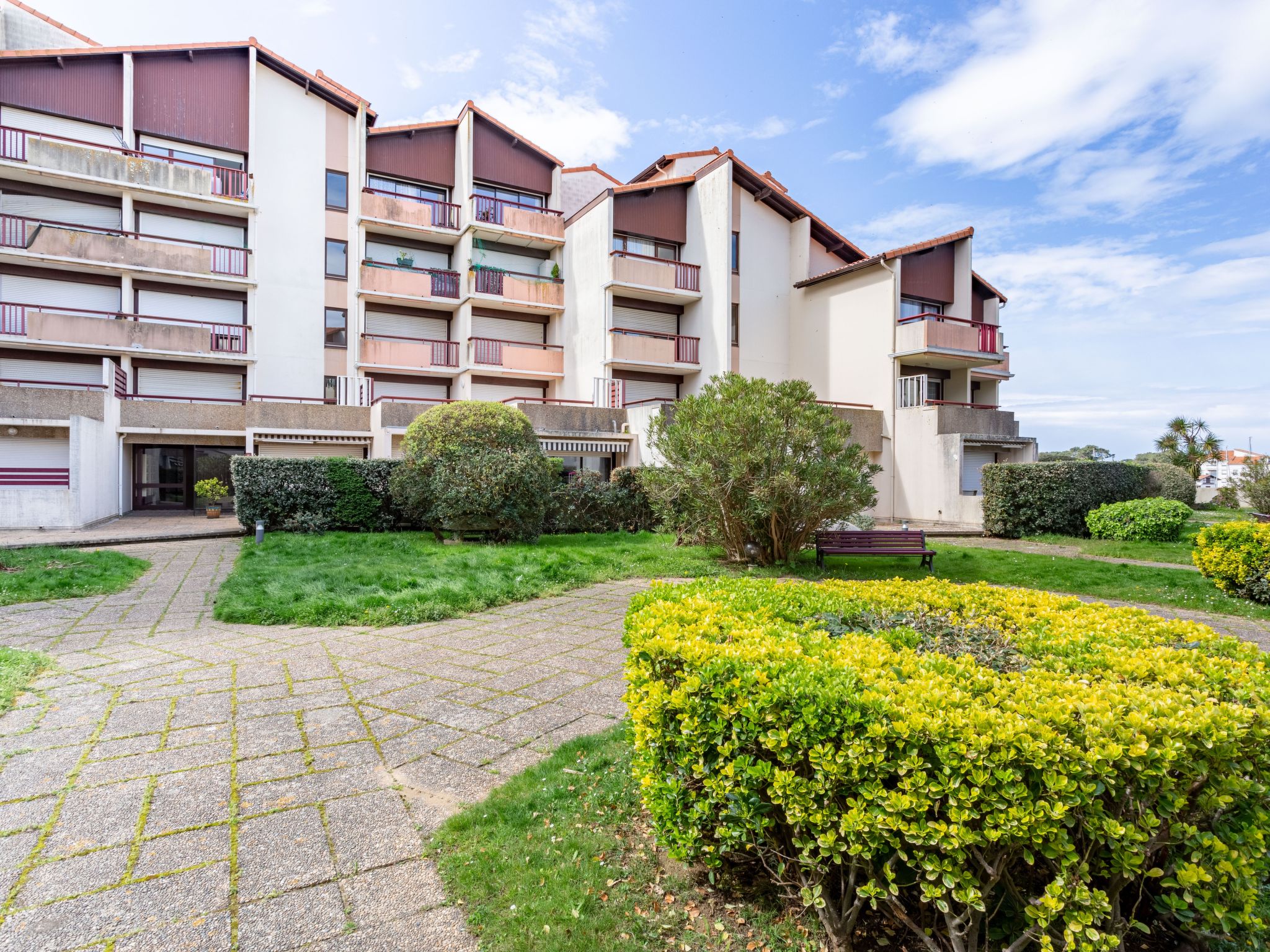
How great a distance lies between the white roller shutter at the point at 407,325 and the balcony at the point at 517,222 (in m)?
4.06

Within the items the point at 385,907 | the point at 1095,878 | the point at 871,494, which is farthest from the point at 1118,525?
the point at 385,907

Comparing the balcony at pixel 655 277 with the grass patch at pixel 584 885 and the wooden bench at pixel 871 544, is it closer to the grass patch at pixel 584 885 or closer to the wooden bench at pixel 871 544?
the wooden bench at pixel 871 544

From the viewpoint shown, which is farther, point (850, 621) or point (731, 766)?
point (850, 621)

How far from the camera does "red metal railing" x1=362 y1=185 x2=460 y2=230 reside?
23.4 m

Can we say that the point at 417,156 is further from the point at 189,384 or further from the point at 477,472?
the point at 477,472

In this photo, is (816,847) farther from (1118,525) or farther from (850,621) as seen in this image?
(1118,525)

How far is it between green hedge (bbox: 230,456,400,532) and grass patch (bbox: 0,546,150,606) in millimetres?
3187

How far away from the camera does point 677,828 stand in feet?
8.12

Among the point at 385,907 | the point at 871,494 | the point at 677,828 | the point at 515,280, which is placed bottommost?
the point at 385,907

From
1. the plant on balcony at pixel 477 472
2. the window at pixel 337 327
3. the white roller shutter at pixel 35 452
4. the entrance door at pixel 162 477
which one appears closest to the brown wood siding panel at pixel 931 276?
the plant on balcony at pixel 477 472

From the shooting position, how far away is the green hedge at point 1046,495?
52.3ft

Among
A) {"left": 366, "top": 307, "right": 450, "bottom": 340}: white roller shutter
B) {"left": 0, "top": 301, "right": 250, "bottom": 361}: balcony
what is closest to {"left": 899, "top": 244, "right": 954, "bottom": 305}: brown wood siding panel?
{"left": 366, "top": 307, "right": 450, "bottom": 340}: white roller shutter

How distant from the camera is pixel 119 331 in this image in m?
20.0

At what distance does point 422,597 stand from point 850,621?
5.50 m
